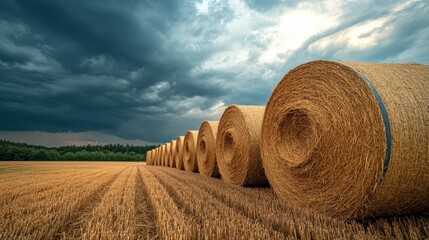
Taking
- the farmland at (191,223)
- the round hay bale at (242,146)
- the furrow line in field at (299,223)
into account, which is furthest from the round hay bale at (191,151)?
the furrow line in field at (299,223)

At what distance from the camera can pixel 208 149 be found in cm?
905

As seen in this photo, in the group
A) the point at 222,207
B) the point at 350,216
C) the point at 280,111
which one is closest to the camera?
the point at 350,216

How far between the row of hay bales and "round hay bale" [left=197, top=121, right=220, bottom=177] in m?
4.07

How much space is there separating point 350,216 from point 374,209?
0.28 m

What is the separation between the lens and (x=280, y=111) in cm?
451

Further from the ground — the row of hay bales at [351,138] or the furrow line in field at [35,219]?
the row of hay bales at [351,138]

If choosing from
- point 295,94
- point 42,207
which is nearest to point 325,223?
point 295,94

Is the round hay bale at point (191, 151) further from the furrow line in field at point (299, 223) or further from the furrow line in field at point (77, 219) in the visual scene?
the furrow line in field at point (299, 223)

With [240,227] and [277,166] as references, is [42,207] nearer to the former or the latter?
[240,227]

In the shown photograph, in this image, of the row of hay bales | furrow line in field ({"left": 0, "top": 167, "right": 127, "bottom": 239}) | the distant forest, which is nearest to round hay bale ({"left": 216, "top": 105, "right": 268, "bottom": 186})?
the row of hay bales

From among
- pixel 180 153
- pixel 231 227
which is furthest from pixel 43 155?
pixel 231 227

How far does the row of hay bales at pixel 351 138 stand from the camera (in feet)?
9.14

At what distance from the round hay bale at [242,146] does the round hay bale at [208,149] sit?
1.21 meters

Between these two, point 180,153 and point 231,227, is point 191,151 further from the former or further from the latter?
point 231,227
